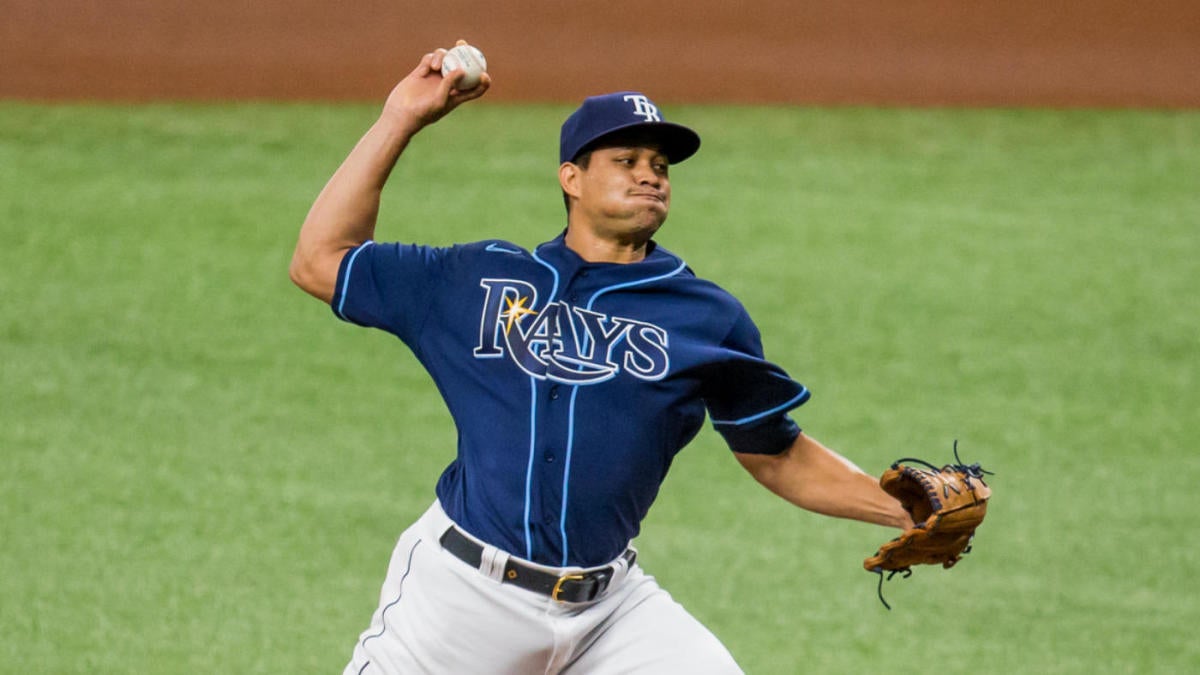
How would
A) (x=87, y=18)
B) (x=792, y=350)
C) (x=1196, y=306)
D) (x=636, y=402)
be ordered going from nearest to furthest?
(x=636, y=402)
(x=792, y=350)
(x=1196, y=306)
(x=87, y=18)

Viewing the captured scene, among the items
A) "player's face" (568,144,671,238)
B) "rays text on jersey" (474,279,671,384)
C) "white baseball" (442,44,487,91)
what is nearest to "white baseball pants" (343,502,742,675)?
"rays text on jersey" (474,279,671,384)

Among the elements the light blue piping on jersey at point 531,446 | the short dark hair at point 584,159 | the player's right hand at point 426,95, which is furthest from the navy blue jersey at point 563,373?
the player's right hand at point 426,95

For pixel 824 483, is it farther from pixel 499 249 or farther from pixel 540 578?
pixel 499 249

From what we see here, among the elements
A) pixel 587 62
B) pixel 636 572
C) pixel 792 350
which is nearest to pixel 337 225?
pixel 636 572

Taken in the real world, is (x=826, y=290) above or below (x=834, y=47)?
below

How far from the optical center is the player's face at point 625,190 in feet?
13.3

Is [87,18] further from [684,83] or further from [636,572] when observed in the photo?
[636,572]

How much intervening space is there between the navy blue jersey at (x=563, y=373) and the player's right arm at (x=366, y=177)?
2.0 inches

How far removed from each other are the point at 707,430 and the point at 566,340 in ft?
15.6

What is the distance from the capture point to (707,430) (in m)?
8.64

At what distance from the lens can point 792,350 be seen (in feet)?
30.7

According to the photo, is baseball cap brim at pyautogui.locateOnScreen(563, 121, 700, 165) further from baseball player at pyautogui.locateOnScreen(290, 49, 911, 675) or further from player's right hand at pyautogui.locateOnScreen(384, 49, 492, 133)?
player's right hand at pyautogui.locateOnScreen(384, 49, 492, 133)

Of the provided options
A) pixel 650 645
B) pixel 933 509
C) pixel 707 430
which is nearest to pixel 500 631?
pixel 650 645

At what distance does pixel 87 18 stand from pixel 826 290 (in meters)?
6.05
